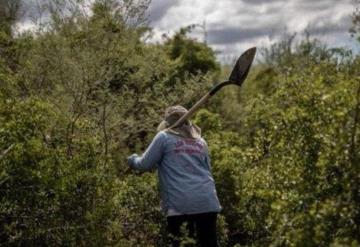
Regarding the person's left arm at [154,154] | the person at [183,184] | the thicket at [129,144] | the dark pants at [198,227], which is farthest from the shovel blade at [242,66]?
the dark pants at [198,227]

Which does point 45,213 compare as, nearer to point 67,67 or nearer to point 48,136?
point 48,136

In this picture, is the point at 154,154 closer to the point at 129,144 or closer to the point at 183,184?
the point at 183,184

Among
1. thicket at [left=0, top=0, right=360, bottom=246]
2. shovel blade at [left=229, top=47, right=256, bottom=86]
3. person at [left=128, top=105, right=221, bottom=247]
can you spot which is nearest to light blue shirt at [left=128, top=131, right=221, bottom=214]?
person at [left=128, top=105, right=221, bottom=247]

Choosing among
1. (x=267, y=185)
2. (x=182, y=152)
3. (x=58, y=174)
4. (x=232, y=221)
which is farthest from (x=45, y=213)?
(x=232, y=221)

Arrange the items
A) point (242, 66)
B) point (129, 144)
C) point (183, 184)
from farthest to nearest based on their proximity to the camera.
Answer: point (129, 144) → point (242, 66) → point (183, 184)

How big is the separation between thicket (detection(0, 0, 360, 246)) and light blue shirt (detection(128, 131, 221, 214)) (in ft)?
1.60

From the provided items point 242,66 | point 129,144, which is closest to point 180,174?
point 242,66

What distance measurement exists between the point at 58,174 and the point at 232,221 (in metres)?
3.44

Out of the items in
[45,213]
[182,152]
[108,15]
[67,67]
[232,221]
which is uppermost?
[108,15]

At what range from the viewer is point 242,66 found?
762 cm

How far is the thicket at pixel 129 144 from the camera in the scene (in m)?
5.19

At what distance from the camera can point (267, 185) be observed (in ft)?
20.2

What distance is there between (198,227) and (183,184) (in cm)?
44

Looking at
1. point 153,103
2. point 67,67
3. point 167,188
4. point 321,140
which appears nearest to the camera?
point 321,140
